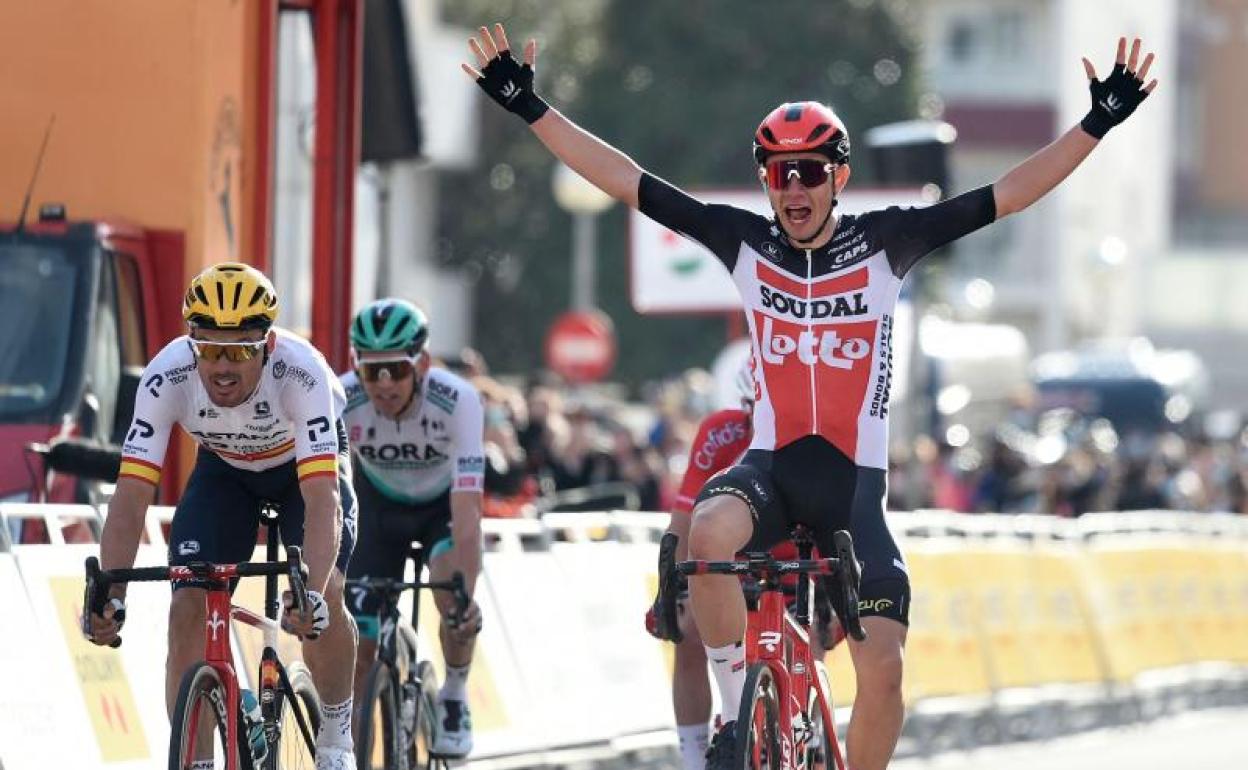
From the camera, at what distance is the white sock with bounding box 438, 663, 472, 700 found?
459 inches

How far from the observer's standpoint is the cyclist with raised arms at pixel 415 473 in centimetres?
1098

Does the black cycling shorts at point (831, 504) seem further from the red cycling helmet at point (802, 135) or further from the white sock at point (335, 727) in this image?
the white sock at point (335, 727)

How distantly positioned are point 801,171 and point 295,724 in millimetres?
2278

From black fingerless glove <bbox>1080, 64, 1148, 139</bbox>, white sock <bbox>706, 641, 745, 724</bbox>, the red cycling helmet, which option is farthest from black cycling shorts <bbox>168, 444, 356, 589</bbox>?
black fingerless glove <bbox>1080, 64, 1148, 139</bbox>

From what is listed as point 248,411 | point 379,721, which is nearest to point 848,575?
point 248,411

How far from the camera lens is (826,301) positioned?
8.88 metres

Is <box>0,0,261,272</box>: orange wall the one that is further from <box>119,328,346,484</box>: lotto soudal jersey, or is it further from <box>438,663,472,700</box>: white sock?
<box>119,328,346,484</box>: lotto soudal jersey

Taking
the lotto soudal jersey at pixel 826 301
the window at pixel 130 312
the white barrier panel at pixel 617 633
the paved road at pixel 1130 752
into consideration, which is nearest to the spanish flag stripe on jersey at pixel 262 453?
the lotto soudal jersey at pixel 826 301

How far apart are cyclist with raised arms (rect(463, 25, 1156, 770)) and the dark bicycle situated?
2.08 m

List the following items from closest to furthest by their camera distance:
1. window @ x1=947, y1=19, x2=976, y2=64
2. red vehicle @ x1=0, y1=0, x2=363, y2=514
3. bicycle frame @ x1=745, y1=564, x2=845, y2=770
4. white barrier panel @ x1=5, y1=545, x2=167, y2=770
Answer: bicycle frame @ x1=745, y1=564, x2=845, y2=770 < white barrier panel @ x1=5, y1=545, x2=167, y2=770 < red vehicle @ x1=0, y1=0, x2=363, y2=514 < window @ x1=947, y1=19, x2=976, y2=64

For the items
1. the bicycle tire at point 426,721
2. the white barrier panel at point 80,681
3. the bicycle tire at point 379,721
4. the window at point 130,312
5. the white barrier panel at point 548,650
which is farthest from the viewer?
the white barrier panel at point 548,650

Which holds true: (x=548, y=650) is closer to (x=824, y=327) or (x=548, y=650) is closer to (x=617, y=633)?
(x=617, y=633)

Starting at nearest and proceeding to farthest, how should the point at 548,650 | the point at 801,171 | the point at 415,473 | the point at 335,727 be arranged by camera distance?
the point at 801,171 → the point at 335,727 → the point at 415,473 → the point at 548,650

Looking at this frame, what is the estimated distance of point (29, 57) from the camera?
45.9 feet
